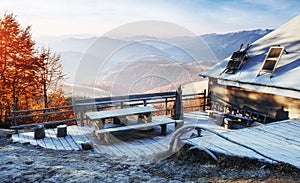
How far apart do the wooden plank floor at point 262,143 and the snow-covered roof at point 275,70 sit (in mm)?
2153

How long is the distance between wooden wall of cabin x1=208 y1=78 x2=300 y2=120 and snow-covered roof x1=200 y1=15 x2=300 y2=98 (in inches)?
11.5

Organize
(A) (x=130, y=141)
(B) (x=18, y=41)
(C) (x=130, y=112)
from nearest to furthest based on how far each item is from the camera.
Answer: (A) (x=130, y=141) → (C) (x=130, y=112) → (B) (x=18, y=41)

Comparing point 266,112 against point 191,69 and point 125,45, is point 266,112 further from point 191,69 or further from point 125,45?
point 125,45

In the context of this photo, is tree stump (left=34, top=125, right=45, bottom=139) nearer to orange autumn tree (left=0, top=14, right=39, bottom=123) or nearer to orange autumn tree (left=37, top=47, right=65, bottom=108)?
orange autumn tree (left=0, top=14, right=39, bottom=123)

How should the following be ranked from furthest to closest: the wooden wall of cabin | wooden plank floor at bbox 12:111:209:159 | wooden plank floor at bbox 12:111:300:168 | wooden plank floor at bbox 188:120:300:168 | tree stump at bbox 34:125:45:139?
the wooden wall of cabin, tree stump at bbox 34:125:45:139, wooden plank floor at bbox 12:111:209:159, wooden plank floor at bbox 12:111:300:168, wooden plank floor at bbox 188:120:300:168

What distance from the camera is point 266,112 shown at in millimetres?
8320

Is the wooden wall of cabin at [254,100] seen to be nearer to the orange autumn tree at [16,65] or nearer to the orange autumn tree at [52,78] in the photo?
the orange autumn tree at [16,65]

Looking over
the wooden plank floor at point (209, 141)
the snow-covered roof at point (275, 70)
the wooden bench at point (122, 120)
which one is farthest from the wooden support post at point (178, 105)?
the snow-covered roof at point (275, 70)

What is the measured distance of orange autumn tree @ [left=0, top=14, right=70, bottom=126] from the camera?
1391cm

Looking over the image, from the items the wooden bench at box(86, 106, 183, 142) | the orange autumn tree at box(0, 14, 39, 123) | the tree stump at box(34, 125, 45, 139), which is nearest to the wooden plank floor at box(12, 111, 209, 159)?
the tree stump at box(34, 125, 45, 139)

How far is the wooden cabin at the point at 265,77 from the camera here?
298 inches

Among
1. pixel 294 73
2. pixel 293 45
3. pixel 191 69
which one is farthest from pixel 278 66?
pixel 191 69

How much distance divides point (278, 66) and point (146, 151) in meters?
5.59

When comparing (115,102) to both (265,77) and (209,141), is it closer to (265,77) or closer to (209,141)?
(209,141)
